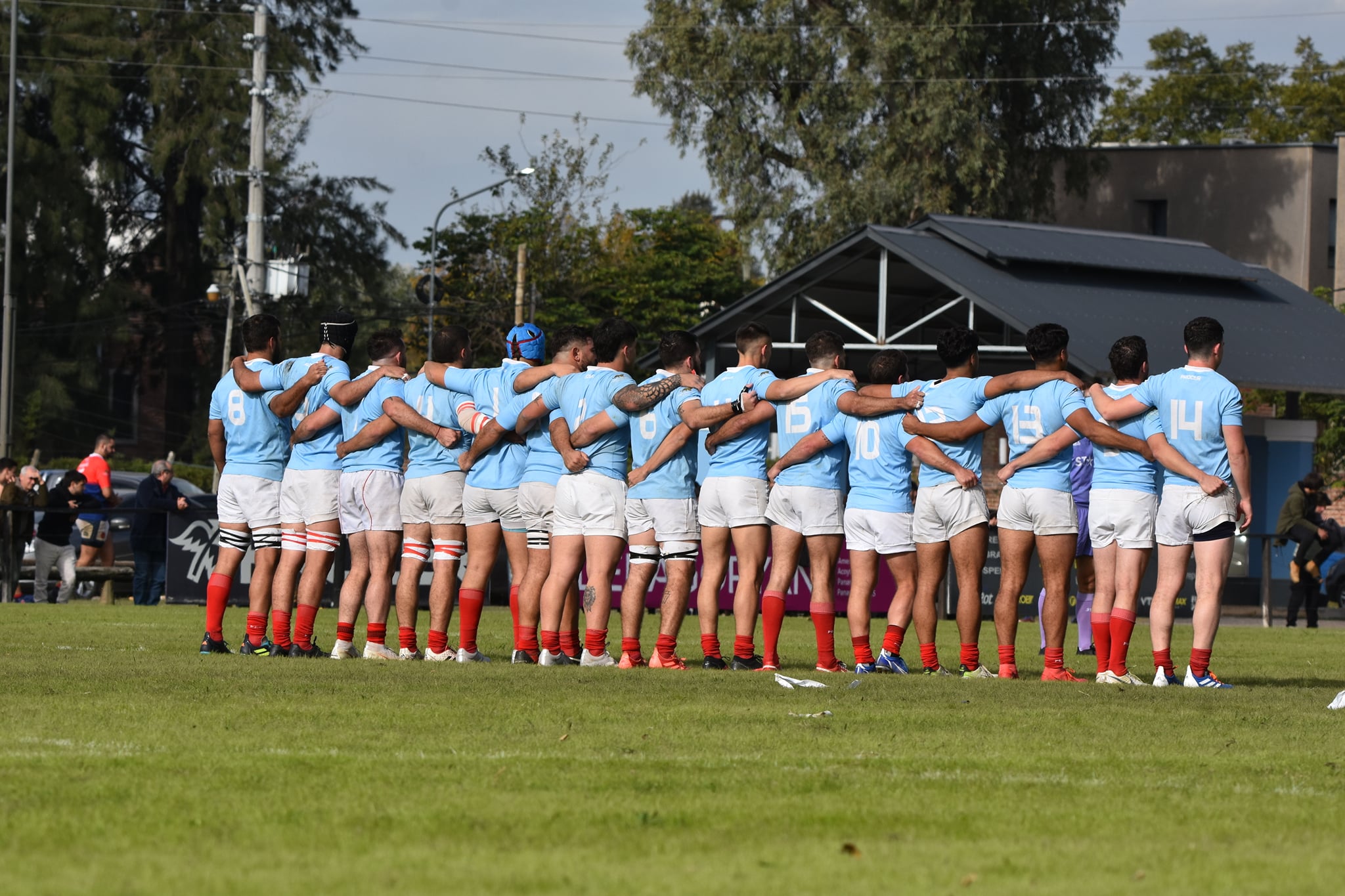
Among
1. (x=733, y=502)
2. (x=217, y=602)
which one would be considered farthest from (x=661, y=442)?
(x=217, y=602)

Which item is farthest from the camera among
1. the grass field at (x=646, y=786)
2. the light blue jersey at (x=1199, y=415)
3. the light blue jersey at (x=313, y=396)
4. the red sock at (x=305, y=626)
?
the red sock at (x=305, y=626)

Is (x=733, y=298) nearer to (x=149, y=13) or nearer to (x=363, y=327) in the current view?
(x=363, y=327)

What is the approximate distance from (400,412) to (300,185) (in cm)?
4411

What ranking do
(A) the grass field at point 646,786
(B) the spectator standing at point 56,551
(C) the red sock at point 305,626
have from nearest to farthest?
(A) the grass field at point 646,786
(C) the red sock at point 305,626
(B) the spectator standing at point 56,551

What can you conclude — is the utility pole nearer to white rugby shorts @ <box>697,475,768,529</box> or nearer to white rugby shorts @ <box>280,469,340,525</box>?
white rugby shorts @ <box>280,469,340,525</box>

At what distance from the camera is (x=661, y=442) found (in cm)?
1172

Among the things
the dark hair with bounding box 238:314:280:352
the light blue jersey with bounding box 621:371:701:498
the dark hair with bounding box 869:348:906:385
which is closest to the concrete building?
the dark hair with bounding box 869:348:906:385

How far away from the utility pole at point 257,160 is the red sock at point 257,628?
22.7 m

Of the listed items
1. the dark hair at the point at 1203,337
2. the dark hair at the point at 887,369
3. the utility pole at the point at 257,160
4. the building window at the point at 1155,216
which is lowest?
the dark hair at the point at 887,369

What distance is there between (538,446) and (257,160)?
24.9 m

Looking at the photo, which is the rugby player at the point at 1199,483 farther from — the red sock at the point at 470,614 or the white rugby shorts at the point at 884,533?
the red sock at the point at 470,614

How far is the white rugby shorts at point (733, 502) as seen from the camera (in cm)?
1170

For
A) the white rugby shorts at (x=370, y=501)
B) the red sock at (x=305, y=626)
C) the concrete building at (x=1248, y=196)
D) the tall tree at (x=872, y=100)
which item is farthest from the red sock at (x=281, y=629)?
the concrete building at (x=1248, y=196)

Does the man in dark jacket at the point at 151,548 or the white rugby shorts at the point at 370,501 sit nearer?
the white rugby shorts at the point at 370,501
